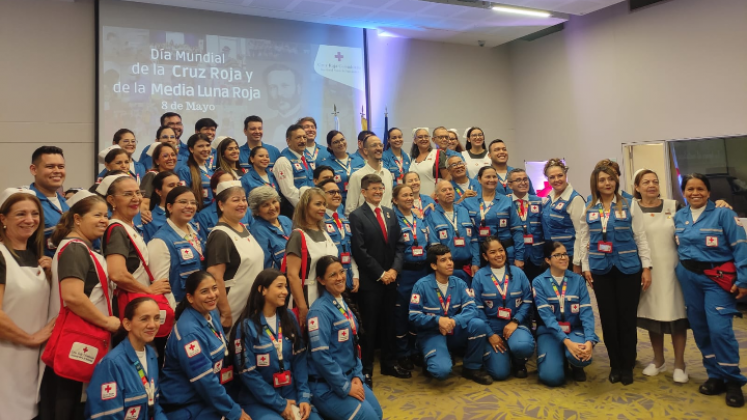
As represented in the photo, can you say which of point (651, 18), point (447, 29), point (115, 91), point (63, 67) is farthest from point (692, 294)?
point (63, 67)

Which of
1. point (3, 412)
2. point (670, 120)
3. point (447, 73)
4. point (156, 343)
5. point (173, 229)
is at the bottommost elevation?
point (3, 412)

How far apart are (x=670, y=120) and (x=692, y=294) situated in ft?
15.5

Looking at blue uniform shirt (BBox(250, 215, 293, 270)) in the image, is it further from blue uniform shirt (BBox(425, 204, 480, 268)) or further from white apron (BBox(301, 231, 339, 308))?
blue uniform shirt (BBox(425, 204, 480, 268))

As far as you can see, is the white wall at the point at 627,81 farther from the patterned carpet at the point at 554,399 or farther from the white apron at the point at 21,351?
the white apron at the point at 21,351

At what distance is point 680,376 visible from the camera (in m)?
3.97

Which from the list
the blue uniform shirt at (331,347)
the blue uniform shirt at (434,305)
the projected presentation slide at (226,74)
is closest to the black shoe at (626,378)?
the blue uniform shirt at (434,305)

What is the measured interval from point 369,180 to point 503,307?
156cm

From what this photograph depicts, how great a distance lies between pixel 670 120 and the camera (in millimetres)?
7621

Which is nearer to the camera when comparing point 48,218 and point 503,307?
point 48,218

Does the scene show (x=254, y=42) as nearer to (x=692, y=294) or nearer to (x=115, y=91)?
(x=115, y=91)

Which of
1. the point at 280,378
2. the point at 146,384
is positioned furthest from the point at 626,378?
the point at 146,384

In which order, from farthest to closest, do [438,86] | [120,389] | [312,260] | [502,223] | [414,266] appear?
[438,86]
[502,223]
[414,266]
[312,260]
[120,389]

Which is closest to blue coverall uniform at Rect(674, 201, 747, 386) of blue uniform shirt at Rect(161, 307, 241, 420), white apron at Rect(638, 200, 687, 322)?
white apron at Rect(638, 200, 687, 322)

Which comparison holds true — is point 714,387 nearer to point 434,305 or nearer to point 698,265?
point 698,265
